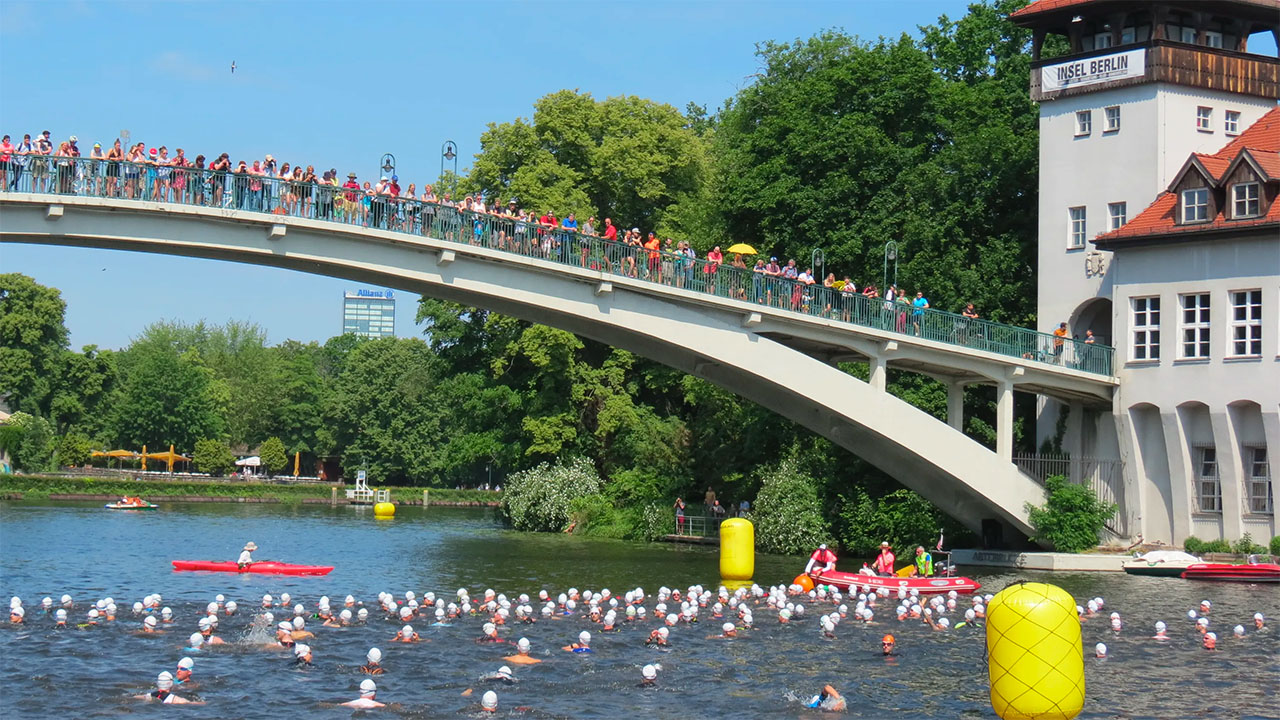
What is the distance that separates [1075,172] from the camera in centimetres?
4656

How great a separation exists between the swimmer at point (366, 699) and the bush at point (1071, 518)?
2590cm

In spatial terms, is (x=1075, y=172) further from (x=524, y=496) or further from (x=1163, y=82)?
(x=524, y=496)

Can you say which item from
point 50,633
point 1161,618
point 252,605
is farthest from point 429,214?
point 1161,618

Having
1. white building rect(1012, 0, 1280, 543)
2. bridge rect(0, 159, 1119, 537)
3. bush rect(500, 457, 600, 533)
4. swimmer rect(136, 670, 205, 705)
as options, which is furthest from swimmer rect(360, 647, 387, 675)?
bush rect(500, 457, 600, 533)

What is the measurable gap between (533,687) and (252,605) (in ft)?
34.9

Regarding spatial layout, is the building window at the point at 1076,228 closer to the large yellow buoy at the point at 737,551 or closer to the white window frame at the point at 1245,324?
the white window frame at the point at 1245,324

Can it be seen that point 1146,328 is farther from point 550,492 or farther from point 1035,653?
point 1035,653

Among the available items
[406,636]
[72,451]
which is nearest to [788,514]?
[406,636]

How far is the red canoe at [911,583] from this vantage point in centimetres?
3647

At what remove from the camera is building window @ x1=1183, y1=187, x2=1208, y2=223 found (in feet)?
139

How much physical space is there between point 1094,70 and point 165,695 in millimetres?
33632

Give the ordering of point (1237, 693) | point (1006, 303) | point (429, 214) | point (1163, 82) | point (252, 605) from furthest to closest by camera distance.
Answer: point (1006, 303)
point (1163, 82)
point (429, 214)
point (252, 605)
point (1237, 693)

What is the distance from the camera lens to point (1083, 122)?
152 ft

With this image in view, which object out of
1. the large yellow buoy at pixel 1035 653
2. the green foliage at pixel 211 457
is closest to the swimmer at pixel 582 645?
the large yellow buoy at pixel 1035 653
